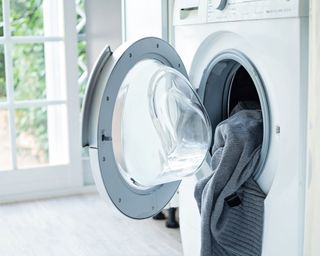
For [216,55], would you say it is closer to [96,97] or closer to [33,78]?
[96,97]

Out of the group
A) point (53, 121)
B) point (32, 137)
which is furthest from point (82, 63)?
point (32, 137)

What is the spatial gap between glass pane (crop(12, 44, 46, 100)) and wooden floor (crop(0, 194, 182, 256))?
1.75 ft

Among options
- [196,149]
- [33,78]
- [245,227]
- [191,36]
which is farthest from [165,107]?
[33,78]

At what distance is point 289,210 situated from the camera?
134cm

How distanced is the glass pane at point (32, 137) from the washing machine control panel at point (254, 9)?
1.53 meters

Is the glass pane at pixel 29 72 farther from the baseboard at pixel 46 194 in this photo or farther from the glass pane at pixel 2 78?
the baseboard at pixel 46 194

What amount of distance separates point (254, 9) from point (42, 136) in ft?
5.90

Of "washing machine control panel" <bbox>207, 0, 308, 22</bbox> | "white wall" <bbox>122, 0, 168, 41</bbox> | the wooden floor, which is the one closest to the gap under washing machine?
"washing machine control panel" <bbox>207, 0, 308, 22</bbox>

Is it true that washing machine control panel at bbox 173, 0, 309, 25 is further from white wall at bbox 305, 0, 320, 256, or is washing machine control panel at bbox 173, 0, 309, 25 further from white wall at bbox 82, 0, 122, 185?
white wall at bbox 82, 0, 122, 185

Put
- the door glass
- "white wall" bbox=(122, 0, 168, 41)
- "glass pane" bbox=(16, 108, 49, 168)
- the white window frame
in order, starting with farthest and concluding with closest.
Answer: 1. "glass pane" bbox=(16, 108, 49, 168)
2. the white window frame
3. "white wall" bbox=(122, 0, 168, 41)
4. the door glass

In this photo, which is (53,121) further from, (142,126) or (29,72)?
(142,126)

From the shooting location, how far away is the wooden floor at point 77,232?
2.12m

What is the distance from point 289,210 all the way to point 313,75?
32 cm

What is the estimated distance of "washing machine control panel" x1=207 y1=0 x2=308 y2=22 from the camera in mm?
1252
